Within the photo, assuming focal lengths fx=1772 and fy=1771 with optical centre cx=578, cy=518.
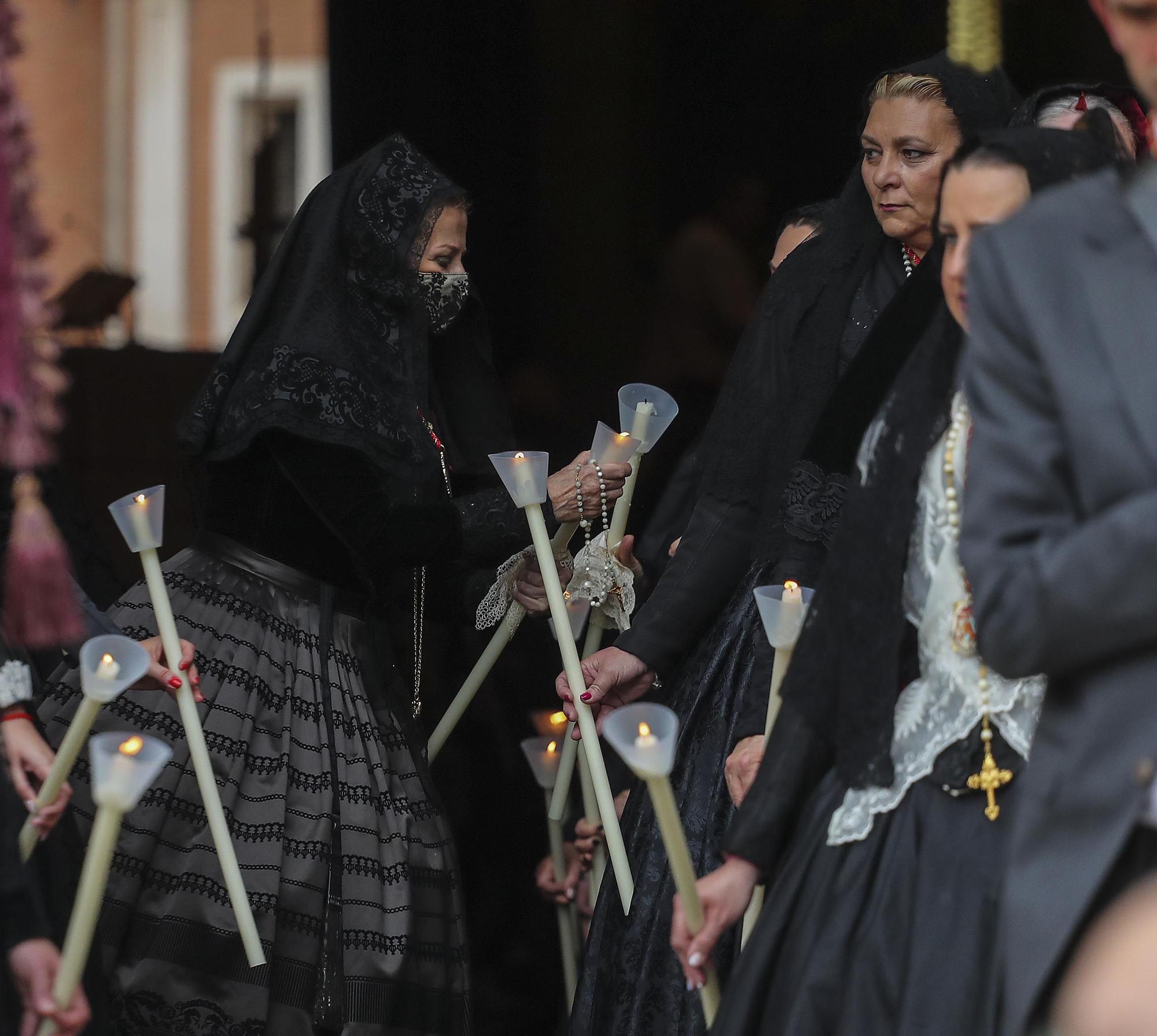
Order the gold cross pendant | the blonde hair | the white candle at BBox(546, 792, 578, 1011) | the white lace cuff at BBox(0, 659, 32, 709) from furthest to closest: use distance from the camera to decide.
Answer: the white candle at BBox(546, 792, 578, 1011)
the blonde hair
the white lace cuff at BBox(0, 659, 32, 709)
the gold cross pendant

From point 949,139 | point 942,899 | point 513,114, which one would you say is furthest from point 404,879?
point 513,114

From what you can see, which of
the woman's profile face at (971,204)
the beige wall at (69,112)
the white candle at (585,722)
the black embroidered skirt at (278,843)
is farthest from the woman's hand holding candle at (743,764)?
the beige wall at (69,112)

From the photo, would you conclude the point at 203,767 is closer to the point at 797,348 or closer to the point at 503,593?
the point at 503,593

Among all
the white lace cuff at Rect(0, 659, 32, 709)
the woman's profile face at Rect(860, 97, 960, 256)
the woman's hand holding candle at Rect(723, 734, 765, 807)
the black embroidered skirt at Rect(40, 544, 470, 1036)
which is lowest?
the black embroidered skirt at Rect(40, 544, 470, 1036)

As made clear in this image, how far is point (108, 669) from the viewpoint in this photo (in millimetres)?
2359

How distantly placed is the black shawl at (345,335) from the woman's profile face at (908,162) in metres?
0.91

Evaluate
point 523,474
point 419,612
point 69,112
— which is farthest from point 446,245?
point 69,112

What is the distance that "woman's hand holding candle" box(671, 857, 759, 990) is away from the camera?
2.19 metres

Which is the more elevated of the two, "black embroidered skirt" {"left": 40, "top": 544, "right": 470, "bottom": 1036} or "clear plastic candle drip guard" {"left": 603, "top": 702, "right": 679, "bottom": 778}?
"clear plastic candle drip guard" {"left": 603, "top": 702, "right": 679, "bottom": 778}

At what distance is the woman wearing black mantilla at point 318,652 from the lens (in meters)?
3.16

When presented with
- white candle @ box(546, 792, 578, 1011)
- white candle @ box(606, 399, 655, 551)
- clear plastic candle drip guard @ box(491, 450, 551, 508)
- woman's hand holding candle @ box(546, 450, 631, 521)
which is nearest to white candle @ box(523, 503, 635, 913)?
clear plastic candle drip guard @ box(491, 450, 551, 508)

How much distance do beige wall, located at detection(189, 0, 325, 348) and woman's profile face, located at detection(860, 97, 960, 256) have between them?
21.6 feet

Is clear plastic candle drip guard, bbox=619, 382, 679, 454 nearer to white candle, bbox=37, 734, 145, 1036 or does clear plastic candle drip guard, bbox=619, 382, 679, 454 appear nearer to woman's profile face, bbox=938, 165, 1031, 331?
woman's profile face, bbox=938, 165, 1031, 331

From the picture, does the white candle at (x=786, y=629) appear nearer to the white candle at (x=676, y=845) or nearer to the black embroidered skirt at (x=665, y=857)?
the white candle at (x=676, y=845)
